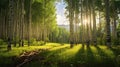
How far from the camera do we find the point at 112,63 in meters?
13.4

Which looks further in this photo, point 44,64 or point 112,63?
point 44,64

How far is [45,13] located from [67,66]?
39.7m

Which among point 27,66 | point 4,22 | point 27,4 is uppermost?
point 27,4

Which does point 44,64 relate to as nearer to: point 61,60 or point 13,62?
point 61,60

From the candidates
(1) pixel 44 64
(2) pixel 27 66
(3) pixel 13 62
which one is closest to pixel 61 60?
(1) pixel 44 64

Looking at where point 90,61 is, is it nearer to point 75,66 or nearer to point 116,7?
point 75,66

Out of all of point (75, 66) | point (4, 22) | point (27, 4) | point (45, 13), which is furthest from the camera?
point (45, 13)

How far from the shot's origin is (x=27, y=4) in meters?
44.1

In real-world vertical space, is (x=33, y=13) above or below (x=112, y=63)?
above

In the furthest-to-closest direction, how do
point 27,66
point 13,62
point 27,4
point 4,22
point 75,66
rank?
point 4,22
point 27,4
point 13,62
point 27,66
point 75,66

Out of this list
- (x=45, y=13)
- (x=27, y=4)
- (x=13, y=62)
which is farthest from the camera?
(x=45, y=13)

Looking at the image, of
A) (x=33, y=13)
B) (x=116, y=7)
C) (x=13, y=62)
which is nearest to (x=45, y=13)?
(x=33, y=13)

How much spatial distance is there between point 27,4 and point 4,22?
8115mm

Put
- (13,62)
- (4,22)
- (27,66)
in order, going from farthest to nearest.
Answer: (4,22) < (13,62) < (27,66)
